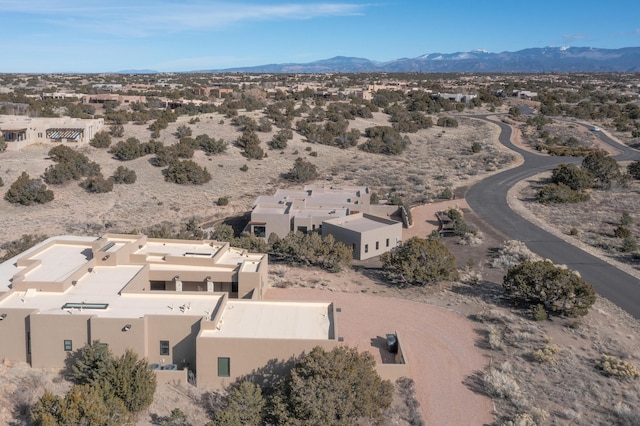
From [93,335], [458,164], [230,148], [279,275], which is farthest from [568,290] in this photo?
[230,148]

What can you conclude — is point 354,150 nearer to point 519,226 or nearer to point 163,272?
point 519,226

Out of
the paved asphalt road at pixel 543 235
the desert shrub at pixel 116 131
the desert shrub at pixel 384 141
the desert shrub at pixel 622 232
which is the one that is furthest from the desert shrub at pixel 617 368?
the desert shrub at pixel 116 131

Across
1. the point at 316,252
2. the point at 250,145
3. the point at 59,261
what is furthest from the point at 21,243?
the point at 250,145

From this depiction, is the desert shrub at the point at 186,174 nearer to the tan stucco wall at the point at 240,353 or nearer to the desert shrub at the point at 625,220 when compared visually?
the tan stucco wall at the point at 240,353

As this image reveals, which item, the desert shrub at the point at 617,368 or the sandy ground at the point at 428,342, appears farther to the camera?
the desert shrub at the point at 617,368

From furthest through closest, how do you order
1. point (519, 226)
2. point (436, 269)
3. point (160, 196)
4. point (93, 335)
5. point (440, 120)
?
1. point (440, 120)
2. point (160, 196)
3. point (519, 226)
4. point (436, 269)
5. point (93, 335)

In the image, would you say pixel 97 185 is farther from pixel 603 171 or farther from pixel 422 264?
pixel 603 171
